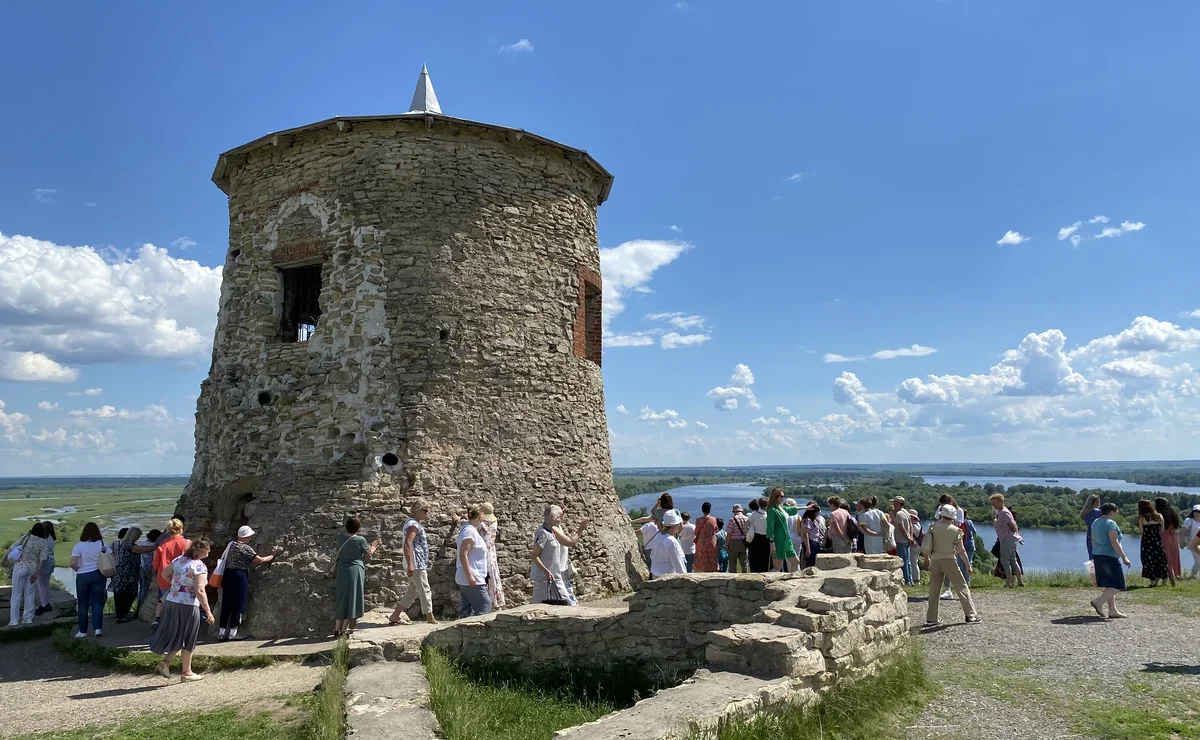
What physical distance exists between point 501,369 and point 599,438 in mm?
2238

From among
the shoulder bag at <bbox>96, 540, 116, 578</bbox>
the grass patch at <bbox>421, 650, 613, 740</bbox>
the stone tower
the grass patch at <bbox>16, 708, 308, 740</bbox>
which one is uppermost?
the stone tower

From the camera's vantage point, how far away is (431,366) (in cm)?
981

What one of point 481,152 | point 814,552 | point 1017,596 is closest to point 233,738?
point 481,152

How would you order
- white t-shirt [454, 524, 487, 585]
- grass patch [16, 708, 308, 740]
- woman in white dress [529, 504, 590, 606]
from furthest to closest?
woman in white dress [529, 504, 590, 606], white t-shirt [454, 524, 487, 585], grass patch [16, 708, 308, 740]

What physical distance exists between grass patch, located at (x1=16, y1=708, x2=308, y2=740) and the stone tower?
2.62 meters

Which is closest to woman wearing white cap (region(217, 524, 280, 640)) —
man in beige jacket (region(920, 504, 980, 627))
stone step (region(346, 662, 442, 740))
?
stone step (region(346, 662, 442, 740))

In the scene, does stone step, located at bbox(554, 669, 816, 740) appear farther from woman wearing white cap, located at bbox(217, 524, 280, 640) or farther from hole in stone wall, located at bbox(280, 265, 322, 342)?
hole in stone wall, located at bbox(280, 265, 322, 342)

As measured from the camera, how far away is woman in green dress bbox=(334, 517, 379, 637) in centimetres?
823

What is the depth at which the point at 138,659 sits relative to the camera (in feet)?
26.9

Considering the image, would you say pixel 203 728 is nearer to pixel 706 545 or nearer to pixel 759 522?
pixel 759 522

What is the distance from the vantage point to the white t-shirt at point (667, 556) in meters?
9.03

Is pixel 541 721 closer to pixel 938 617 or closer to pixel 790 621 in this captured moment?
pixel 790 621

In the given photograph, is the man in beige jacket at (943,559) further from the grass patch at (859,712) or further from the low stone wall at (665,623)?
the grass patch at (859,712)

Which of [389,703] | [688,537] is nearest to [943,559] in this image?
[688,537]
